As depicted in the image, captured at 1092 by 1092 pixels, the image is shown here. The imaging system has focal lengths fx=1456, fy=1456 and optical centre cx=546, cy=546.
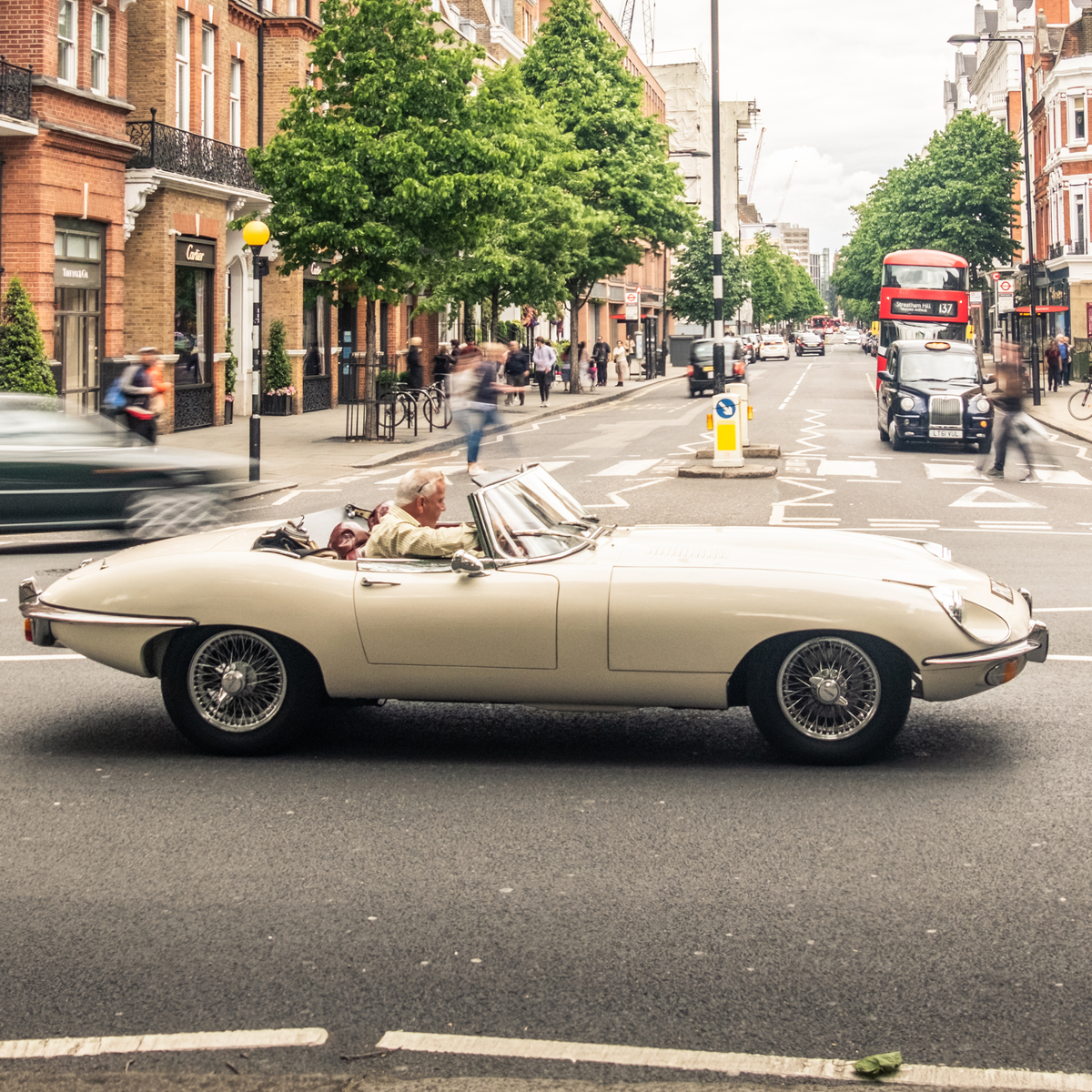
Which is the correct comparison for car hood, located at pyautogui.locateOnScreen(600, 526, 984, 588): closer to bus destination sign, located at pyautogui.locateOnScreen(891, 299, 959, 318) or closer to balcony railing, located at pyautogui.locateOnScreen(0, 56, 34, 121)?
balcony railing, located at pyautogui.locateOnScreen(0, 56, 34, 121)

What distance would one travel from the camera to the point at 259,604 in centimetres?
624

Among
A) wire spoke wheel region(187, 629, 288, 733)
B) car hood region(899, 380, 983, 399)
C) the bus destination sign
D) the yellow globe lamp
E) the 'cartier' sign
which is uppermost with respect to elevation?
the bus destination sign

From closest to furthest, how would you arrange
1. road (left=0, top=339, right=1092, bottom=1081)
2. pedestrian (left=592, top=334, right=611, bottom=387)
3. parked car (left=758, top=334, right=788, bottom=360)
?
road (left=0, top=339, right=1092, bottom=1081) < pedestrian (left=592, top=334, right=611, bottom=387) < parked car (left=758, top=334, right=788, bottom=360)

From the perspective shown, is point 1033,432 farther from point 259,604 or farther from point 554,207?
point 554,207

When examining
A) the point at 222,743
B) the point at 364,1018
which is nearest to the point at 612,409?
the point at 222,743

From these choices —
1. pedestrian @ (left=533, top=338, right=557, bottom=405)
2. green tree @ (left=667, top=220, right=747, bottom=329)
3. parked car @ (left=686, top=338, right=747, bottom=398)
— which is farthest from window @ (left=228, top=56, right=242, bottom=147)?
green tree @ (left=667, top=220, right=747, bottom=329)

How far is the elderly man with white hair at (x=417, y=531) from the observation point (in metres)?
6.43

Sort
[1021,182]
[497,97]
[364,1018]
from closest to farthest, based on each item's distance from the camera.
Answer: [364,1018] → [497,97] → [1021,182]

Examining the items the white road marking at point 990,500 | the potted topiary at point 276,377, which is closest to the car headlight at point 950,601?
the white road marking at point 990,500

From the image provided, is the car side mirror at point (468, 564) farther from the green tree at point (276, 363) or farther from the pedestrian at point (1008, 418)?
the green tree at point (276, 363)

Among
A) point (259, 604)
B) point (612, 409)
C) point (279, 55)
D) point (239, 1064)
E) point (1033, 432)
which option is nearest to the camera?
point (239, 1064)

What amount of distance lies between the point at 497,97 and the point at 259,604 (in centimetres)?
2492

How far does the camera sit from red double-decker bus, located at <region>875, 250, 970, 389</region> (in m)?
47.0

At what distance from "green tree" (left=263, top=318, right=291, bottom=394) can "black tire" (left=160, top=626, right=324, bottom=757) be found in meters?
29.8
